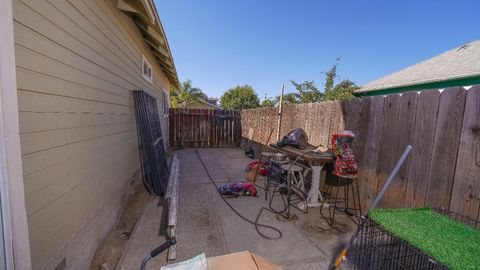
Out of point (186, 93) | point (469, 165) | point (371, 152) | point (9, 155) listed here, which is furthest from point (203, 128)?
point (186, 93)

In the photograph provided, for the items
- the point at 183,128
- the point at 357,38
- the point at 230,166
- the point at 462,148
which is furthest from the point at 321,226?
the point at 357,38

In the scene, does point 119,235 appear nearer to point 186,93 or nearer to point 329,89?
point 329,89

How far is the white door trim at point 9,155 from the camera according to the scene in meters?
0.87

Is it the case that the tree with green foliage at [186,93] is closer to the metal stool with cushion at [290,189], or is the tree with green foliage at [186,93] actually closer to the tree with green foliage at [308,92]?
the tree with green foliage at [308,92]

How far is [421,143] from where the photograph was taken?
88.8 inches

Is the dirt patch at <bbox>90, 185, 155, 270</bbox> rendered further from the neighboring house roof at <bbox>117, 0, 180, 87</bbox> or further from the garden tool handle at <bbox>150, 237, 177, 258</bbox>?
the neighboring house roof at <bbox>117, 0, 180, 87</bbox>

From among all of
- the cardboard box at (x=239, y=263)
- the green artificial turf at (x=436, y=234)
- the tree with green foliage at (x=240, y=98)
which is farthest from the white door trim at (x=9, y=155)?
the tree with green foliage at (x=240, y=98)

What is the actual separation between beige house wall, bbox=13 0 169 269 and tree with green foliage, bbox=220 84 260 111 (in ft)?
83.4

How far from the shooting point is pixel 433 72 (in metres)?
8.70

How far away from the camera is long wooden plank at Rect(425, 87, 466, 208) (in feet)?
6.43

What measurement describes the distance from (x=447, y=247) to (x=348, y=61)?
45.0 feet

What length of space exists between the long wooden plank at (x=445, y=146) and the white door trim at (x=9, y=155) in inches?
125

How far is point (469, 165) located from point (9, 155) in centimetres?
A: 316

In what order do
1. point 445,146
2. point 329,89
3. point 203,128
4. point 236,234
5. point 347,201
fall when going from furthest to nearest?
1. point 329,89
2. point 203,128
3. point 347,201
4. point 236,234
5. point 445,146
